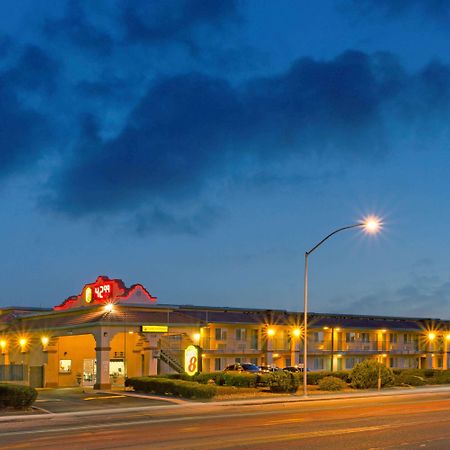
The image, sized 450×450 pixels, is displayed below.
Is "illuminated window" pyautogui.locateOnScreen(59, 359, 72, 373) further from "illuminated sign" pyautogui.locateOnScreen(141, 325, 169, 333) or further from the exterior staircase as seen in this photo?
"illuminated sign" pyautogui.locateOnScreen(141, 325, 169, 333)

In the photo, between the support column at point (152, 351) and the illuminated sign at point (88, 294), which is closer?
the support column at point (152, 351)

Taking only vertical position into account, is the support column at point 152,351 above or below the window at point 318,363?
above

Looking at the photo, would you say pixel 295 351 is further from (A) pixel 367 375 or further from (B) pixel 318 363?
(A) pixel 367 375

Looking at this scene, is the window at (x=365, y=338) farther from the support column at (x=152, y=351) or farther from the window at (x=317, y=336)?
the support column at (x=152, y=351)

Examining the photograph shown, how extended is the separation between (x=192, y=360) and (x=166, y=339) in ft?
36.3

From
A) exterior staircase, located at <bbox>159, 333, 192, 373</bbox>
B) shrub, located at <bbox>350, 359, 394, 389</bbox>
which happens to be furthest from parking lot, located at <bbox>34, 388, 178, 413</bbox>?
shrub, located at <bbox>350, 359, 394, 389</bbox>

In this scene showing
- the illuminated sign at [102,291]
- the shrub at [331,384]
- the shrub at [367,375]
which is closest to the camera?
the shrub at [331,384]

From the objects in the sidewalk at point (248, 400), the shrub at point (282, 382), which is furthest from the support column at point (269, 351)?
the shrub at point (282, 382)

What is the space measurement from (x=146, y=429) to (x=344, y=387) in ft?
75.6

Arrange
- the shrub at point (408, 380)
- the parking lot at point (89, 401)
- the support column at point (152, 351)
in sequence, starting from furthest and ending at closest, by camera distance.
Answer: the shrub at point (408, 380)
the support column at point (152, 351)
the parking lot at point (89, 401)

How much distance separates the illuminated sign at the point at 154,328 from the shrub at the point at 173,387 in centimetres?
362

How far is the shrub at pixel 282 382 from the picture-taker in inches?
1638

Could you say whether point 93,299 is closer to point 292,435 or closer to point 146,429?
point 146,429

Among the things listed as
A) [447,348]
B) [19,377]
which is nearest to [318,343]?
[447,348]
